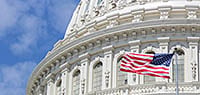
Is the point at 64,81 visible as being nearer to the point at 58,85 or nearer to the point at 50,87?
the point at 58,85

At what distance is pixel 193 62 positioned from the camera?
274 feet

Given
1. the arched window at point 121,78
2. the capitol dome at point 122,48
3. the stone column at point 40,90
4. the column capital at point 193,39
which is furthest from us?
the stone column at point 40,90

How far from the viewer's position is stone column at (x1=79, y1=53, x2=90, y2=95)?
3390 inches

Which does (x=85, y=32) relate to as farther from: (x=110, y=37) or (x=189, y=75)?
(x=189, y=75)

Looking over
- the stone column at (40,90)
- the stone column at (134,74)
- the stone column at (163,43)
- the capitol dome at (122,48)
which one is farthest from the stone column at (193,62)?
the stone column at (40,90)

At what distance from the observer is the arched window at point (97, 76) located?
85938 millimetres

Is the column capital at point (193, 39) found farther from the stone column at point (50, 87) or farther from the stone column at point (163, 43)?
the stone column at point (50, 87)

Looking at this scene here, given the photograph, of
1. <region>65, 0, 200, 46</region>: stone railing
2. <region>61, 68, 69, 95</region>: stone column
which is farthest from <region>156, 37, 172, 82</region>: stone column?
<region>61, 68, 69, 95</region>: stone column

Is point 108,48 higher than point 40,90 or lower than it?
higher

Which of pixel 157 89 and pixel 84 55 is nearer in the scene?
pixel 157 89

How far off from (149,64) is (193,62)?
1203 centimetres

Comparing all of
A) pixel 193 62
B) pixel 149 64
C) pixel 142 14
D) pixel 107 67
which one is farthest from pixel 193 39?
pixel 149 64

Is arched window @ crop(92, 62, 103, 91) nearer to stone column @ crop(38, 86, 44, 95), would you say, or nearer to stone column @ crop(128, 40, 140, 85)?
stone column @ crop(128, 40, 140, 85)

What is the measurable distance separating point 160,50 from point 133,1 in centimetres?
718
